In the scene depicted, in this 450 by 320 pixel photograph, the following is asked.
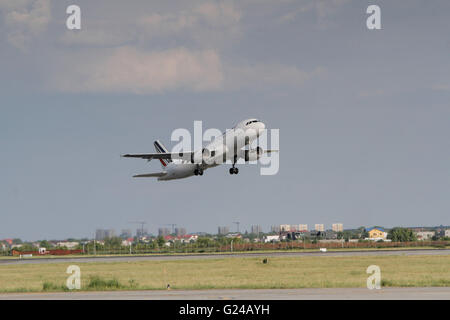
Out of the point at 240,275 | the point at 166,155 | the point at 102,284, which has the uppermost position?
the point at 166,155

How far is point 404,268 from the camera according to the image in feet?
244

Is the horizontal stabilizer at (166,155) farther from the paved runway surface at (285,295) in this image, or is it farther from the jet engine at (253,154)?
the paved runway surface at (285,295)

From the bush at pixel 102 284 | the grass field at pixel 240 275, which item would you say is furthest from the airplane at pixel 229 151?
the bush at pixel 102 284

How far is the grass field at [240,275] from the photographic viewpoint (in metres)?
58.1

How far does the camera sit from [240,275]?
70.1 meters

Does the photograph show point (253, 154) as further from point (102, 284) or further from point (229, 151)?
point (102, 284)

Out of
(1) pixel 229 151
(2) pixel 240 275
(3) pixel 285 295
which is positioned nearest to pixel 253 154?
(1) pixel 229 151

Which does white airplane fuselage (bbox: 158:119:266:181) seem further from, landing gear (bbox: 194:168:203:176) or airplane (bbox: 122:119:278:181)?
landing gear (bbox: 194:168:203:176)

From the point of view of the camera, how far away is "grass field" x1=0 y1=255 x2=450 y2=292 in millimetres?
58094

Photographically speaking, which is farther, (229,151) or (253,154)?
(253,154)

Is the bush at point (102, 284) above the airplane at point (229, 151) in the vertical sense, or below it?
below

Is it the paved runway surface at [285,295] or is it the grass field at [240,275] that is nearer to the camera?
the paved runway surface at [285,295]

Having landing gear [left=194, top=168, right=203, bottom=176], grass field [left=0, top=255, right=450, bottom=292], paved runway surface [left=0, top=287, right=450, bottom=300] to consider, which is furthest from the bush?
landing gear [left=194, top=168, right=203, bottom=176]
